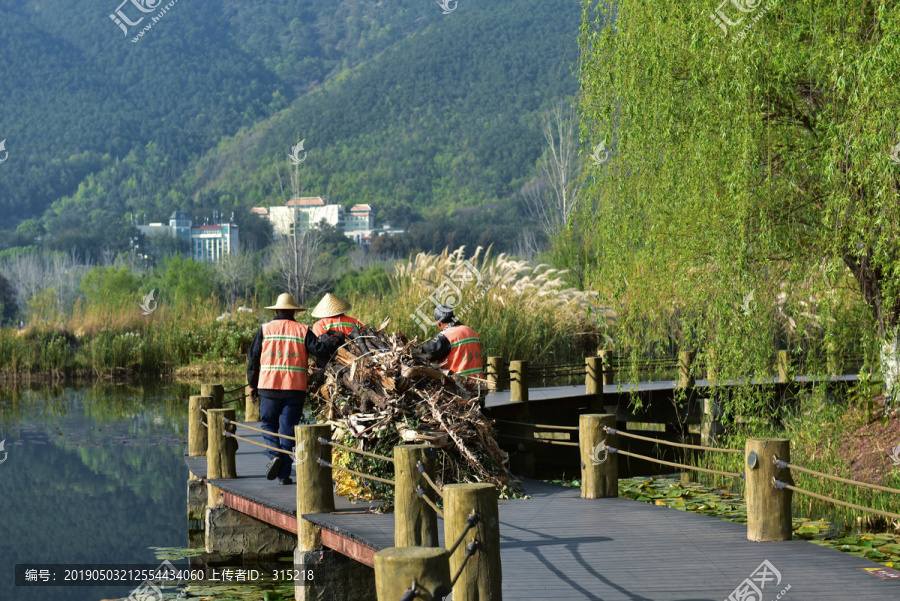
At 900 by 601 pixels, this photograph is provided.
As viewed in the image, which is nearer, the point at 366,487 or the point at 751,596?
the point at 751,596

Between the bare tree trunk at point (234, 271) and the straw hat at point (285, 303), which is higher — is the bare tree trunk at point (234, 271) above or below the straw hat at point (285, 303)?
above

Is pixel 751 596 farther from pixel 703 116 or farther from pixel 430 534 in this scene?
pixel 703 116

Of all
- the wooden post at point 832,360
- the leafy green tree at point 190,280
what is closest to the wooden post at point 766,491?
the wooden post at point 832,360

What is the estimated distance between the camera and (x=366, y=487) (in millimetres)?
7836

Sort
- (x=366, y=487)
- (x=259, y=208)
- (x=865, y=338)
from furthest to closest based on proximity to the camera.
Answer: (x=259, y=208) < (x=865, y=338) < (x=366, y=487)

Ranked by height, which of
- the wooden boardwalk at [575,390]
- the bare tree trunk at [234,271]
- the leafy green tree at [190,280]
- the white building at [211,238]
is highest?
the white building at [211,238]

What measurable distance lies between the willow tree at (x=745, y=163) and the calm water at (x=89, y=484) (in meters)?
6.21

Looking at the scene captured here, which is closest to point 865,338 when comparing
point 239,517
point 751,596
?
point 751,596

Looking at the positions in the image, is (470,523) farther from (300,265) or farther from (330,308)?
(300,265)

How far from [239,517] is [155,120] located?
434 feet

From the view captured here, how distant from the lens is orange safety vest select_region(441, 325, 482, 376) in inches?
391

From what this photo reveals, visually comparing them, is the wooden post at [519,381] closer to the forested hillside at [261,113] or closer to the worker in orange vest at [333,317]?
the worker in orange vest at [333,317]

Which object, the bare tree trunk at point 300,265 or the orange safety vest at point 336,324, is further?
the bare tree trunk at point 300,265

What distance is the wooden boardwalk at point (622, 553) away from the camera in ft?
17.6
